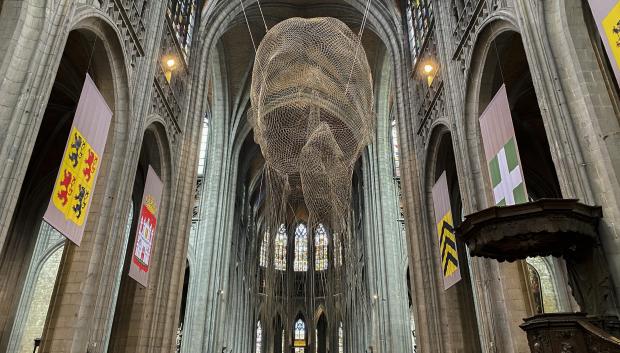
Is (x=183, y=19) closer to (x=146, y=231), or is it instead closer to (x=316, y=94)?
(x=316, y=94)

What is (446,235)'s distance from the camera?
13.8m

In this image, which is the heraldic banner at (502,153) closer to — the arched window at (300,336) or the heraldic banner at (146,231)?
the heraldic banner at (146,231)

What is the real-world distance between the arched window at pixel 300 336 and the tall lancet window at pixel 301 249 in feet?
19.2

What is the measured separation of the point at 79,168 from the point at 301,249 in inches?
1562

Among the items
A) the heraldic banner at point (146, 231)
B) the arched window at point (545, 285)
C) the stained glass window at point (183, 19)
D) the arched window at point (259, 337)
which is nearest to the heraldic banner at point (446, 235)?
the heraldic banner at point (146, 231)

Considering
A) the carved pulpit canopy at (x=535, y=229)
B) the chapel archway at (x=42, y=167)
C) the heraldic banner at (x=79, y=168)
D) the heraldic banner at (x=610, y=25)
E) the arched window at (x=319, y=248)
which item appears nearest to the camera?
the heraldic banner at (x=610, y=25)

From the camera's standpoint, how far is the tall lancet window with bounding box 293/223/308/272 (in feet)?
154

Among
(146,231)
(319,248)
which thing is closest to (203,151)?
(146,231)

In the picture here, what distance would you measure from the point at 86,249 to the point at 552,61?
34.4ft

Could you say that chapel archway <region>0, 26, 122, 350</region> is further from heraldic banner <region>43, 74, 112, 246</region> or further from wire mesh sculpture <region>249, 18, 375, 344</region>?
wire mesh sculpture <region>249, 18, 375, 344</region>

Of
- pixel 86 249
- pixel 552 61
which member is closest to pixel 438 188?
pixel 552 61

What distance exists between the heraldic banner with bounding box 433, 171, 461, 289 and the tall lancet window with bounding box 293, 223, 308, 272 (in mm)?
33132

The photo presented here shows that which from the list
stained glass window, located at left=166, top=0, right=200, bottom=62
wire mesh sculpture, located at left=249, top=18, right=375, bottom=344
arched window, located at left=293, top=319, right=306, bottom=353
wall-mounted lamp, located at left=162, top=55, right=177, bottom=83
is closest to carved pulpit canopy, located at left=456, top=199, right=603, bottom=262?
wire mesh sculpture, located at left=249, top=18, right=375, bottom=344

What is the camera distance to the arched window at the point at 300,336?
45.7 meters
